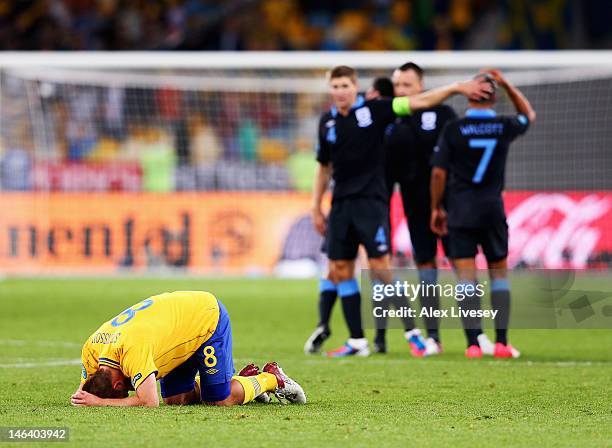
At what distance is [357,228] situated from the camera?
9.48 metres

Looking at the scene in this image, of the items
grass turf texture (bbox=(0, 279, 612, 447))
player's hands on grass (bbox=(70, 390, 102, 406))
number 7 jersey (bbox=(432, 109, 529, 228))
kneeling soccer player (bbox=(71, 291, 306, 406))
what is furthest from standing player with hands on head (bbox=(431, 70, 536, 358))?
player's hands on grass (bbox=(70, 390, 102, 406))

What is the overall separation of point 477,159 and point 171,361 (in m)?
3.85

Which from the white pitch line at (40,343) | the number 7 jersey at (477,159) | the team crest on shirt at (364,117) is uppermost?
the team crest on shirt at (364,117)

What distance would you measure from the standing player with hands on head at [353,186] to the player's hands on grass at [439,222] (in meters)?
0.38

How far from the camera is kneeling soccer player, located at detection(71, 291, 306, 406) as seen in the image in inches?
238

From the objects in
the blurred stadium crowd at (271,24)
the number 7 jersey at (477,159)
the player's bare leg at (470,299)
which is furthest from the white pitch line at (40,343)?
the blurred stadium crowd at (271,24)

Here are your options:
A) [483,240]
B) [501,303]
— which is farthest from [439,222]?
[501,303]

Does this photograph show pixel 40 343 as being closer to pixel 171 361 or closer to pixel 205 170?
pixel 171 361

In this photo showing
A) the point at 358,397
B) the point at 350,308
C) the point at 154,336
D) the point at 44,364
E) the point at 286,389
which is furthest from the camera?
the point at 350,308

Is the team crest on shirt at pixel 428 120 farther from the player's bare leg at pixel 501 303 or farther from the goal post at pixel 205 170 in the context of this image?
the goal post at pixel 205 170

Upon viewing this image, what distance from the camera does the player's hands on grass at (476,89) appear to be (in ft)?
23.2

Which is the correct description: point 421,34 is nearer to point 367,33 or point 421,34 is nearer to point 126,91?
point 367,33

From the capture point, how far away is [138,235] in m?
18.4

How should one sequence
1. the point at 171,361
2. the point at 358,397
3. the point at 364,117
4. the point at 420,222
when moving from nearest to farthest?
the point at 171,361 < the point at 358,397 < the point at 364,117 < the point at 420,222
